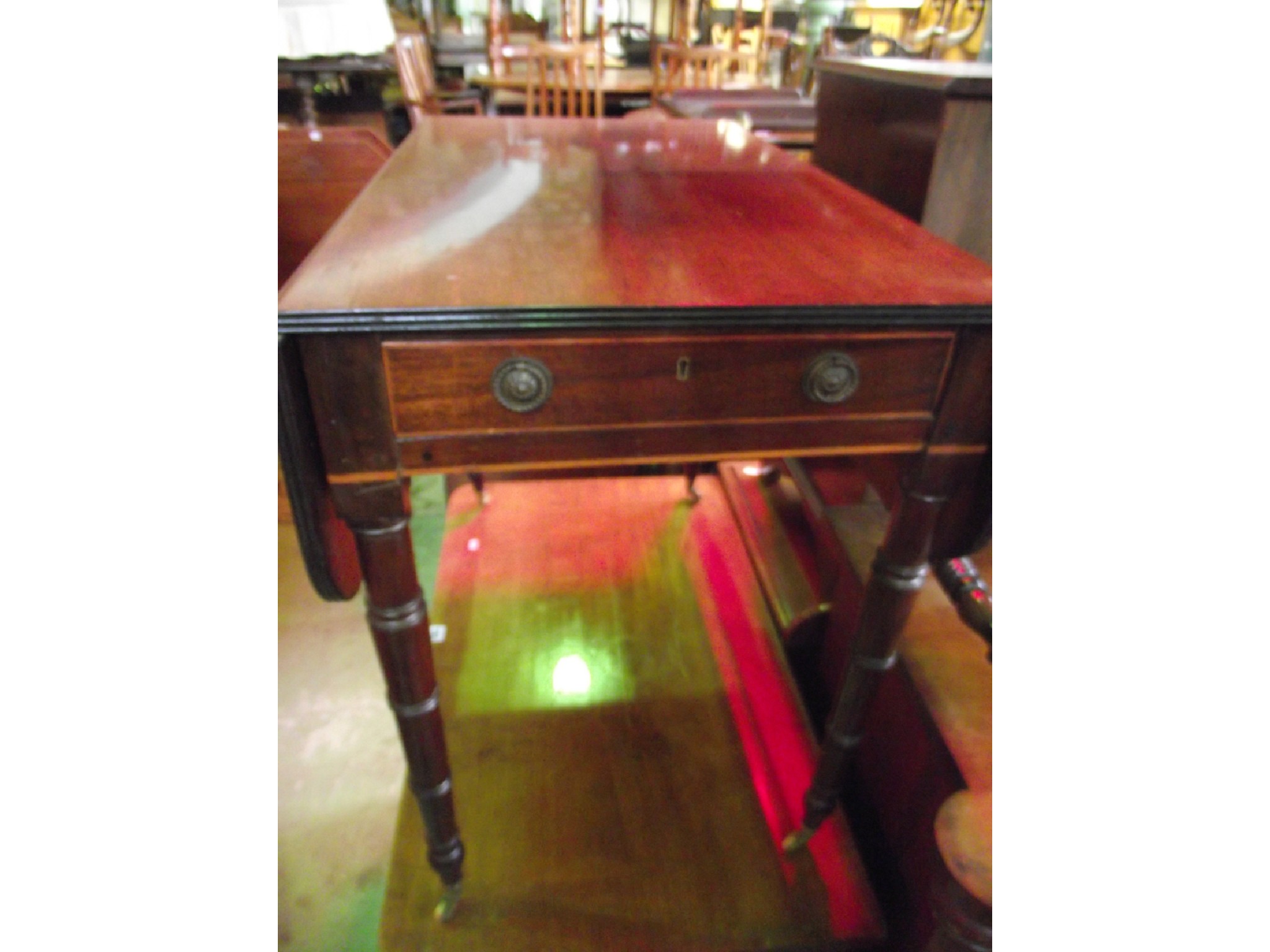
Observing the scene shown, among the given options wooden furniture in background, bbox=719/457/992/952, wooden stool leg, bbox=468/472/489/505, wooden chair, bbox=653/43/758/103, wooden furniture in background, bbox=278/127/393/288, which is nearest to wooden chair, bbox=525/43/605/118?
wooden chair, bbox=653/43/758/103

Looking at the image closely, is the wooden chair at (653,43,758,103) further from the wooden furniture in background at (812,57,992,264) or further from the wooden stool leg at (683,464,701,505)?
the wooden stool leg at (683,464,701,505)

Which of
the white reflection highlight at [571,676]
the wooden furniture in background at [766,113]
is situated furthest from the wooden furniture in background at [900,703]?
the wooden furniture in background at [766,113]

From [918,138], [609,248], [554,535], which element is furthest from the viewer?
[554,535]

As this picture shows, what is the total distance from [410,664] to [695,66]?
3280 mm

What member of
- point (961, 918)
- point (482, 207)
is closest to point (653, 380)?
point (482, 207)

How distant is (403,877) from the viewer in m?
0.89

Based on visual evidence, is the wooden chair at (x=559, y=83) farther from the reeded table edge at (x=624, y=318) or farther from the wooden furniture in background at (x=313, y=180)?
the reeded table edge at (x=624, y=318)

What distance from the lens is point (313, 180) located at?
967 mm

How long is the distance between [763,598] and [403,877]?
2.43ft

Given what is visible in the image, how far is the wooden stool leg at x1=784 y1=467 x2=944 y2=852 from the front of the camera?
0.70m

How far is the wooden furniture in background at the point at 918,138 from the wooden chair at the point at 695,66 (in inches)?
63.2

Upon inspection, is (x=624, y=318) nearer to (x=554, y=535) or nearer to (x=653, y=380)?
(x=653, y=380)
